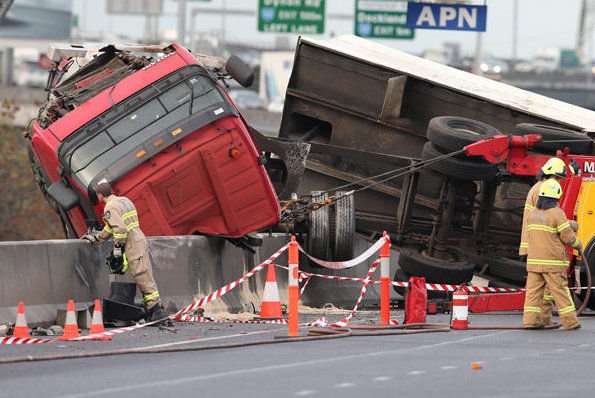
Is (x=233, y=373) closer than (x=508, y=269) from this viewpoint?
Yes

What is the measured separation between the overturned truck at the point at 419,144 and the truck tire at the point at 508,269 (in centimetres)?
1

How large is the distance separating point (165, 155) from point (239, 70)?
5.41ft

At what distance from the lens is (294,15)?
146 feet

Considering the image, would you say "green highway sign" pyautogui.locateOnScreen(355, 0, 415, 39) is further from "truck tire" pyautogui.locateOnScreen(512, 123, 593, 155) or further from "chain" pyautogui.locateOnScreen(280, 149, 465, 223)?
"truck tire" pyautogui.locateOnScreen(512, 123, 593, 155)

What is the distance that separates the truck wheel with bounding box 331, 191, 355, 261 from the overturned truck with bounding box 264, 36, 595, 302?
0.14 meters

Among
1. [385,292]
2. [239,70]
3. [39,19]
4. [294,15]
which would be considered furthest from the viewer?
[39,19]

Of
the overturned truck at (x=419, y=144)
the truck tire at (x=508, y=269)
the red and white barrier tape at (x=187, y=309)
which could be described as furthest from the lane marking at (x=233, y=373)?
the truck tire at (x=508, y=269)

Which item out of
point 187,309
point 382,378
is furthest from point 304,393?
point 187,309

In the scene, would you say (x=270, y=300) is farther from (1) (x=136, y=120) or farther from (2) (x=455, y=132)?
(2) (x=455, y=132)

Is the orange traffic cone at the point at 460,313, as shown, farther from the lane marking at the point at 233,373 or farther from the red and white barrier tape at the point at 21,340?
the red and white barrier tape at the point at 21,340

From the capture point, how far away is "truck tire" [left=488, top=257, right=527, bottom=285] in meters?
19.8

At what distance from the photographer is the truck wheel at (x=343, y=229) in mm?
20797

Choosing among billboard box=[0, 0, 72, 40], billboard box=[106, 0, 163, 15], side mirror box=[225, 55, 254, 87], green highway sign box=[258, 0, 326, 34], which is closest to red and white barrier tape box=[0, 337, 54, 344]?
side mirror box=[225, 55, 254, 87]

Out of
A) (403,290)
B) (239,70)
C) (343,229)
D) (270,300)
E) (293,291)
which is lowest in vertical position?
(403,290)
